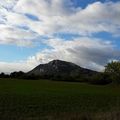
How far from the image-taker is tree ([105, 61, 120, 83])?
12550cm

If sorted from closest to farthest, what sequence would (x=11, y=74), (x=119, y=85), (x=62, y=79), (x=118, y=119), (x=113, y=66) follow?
(x=118, y=119) < (x=119, y=85) < (x=113, y=66) < (x=62, y=79) < (x=11, y=74)

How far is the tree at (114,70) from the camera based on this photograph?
4941 inches

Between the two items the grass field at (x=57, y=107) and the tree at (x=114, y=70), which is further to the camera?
the tree at (x=114, y=70)

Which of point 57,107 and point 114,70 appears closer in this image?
point 57,107

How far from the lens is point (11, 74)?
→ 157 m

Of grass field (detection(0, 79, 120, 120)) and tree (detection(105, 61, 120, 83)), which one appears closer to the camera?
grass field (detection(0, 79, 120, 120))

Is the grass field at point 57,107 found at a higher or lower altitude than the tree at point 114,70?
lower

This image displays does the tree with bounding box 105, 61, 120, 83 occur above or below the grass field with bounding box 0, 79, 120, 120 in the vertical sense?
above

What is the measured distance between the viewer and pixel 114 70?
130625mm

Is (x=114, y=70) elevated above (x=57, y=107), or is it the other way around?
(x=114, y=70)

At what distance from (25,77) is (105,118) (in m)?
130

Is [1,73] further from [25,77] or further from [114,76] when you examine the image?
[114,76]

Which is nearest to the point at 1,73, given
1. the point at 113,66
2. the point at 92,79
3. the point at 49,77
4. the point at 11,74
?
the point at 11,74

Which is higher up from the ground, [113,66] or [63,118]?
[113,66]
